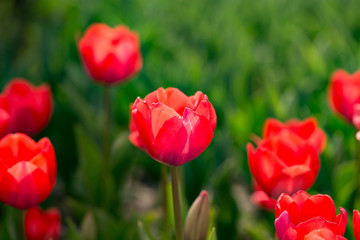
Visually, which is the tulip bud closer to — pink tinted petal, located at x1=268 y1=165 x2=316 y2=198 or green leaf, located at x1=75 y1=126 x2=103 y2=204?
pink tinted petal, located at x1=268 y1=165 x2=316 y2=198

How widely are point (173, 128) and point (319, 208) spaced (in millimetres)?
202

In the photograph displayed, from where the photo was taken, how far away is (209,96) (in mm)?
1589

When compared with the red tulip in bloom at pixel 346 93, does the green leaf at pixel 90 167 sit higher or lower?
lower

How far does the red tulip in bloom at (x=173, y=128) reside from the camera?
66cm

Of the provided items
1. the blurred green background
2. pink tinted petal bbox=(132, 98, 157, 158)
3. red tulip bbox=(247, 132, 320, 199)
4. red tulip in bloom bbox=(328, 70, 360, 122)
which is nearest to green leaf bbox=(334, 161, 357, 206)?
the blurred green background

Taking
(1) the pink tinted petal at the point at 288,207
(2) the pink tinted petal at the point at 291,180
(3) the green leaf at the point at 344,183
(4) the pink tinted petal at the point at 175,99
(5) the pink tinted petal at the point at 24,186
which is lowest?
(3) the green leaf at the point at 344,183

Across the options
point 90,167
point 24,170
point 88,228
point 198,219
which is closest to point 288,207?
point 198,219

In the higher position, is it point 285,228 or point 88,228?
point 285,228

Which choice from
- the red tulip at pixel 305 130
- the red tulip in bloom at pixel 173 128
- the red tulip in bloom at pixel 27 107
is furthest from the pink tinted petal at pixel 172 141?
the red tulip in bloom at pixel 27 107

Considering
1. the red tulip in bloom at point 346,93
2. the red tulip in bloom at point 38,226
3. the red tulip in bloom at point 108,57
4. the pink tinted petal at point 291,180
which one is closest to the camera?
the pink tinted petal at point 291,180

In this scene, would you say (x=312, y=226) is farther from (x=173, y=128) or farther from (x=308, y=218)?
(x=173, y=128)

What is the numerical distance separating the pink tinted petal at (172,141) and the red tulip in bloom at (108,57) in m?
0.59

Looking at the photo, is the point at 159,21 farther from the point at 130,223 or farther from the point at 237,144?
the point at 130,223

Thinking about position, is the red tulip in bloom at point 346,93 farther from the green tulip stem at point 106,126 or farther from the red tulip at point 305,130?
the green tulip stem at point 106,126
